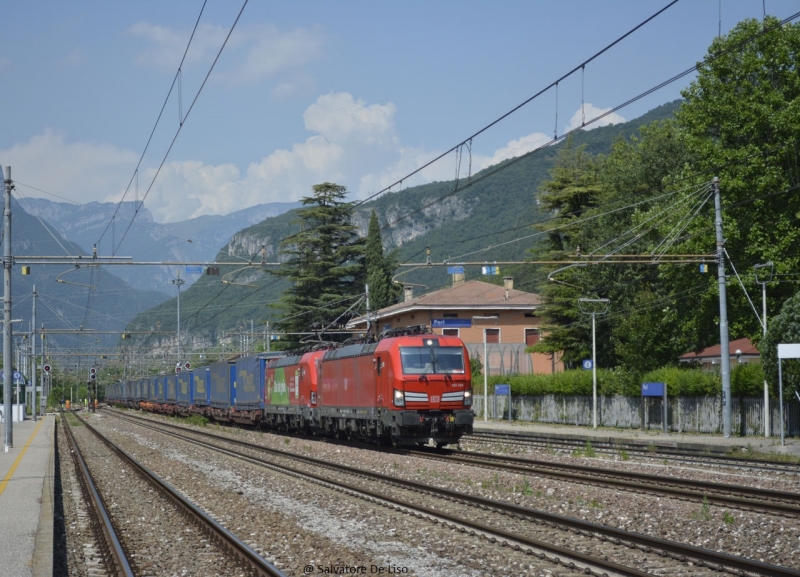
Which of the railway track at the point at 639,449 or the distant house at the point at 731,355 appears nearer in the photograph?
the railway track at the point at 639,449

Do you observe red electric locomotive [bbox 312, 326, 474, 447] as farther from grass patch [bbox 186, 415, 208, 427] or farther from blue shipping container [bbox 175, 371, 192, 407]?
blue shipping container [bbox 175, 371, 192, 407]

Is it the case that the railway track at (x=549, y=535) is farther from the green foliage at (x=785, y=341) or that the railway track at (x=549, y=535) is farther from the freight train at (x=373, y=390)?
the green foliage at (x=785, y=341)

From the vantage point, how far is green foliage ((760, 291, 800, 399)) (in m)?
28.0

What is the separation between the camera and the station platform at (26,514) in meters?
10.5

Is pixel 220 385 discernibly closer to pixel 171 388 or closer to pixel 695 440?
pixel 171 388

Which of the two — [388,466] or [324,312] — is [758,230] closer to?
[388,466]

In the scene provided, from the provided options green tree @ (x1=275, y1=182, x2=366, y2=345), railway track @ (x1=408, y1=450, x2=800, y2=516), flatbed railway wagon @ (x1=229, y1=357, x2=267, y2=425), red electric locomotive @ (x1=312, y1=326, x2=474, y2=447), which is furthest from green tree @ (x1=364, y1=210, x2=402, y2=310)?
railway track @ (x1=408, y1=450, x2=800, y2=516)

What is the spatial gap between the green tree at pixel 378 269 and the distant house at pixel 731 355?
27.7m

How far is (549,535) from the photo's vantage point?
41.2ft

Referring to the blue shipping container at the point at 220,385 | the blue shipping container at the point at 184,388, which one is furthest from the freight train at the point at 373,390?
the blue shipping container at the point at 184,388

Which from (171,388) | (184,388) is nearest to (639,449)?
(184,388)

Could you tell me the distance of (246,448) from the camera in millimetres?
32375

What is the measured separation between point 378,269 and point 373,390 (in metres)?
49.7

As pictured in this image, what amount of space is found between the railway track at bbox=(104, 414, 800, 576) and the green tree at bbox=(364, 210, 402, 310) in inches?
2189
